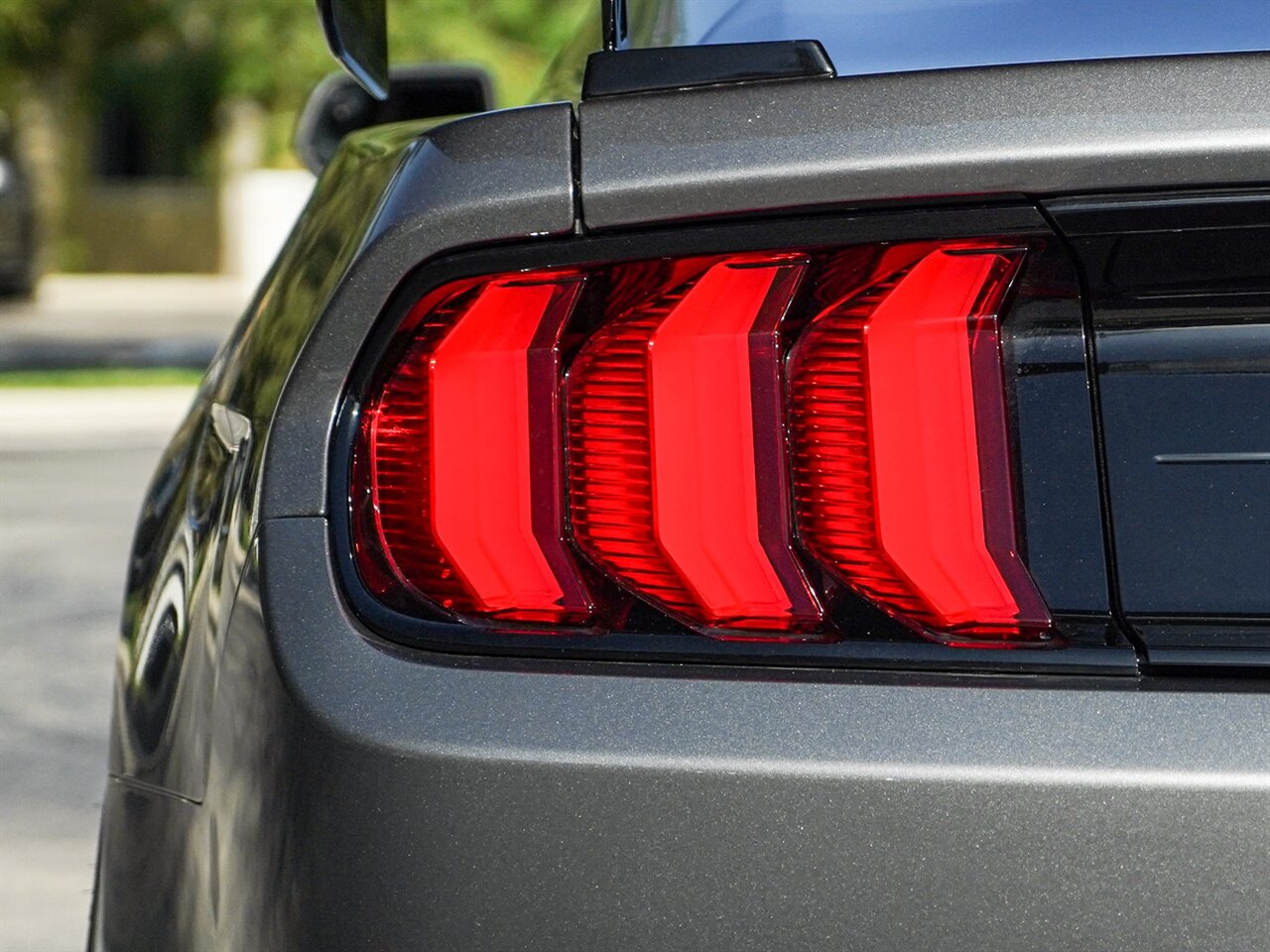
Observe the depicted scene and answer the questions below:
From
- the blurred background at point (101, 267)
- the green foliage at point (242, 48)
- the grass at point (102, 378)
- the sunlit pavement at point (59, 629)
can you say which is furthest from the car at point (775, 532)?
the green foliage at point (242, 48)

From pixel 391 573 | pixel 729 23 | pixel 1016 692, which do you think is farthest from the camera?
pixel 729 23

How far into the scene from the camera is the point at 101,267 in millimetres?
27844

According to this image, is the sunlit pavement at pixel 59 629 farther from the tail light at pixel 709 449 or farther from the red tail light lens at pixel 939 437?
the red tail light lens at pixel 939 437

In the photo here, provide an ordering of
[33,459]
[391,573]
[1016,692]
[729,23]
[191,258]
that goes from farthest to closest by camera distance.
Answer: [191,258]
[33,459]
[729,23]
[391,573]
[1016,692]

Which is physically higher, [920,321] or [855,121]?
[855,121]

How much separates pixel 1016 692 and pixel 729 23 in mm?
695

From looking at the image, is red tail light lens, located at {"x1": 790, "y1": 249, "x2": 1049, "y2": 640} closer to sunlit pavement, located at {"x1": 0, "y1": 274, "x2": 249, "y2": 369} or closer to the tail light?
the tail light

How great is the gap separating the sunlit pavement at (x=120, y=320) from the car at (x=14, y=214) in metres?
0.58

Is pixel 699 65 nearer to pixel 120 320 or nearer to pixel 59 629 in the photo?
pixel 59 629

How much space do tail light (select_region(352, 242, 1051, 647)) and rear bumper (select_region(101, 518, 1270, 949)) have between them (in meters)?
0.08

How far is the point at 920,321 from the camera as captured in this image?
1257 millimetres

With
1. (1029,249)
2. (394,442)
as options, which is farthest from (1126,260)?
(394,442)

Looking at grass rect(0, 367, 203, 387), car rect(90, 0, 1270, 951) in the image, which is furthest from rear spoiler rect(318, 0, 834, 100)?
grass rect(0, 367, 203, 387)

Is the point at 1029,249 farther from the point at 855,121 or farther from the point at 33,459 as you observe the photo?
the point at 33,459
